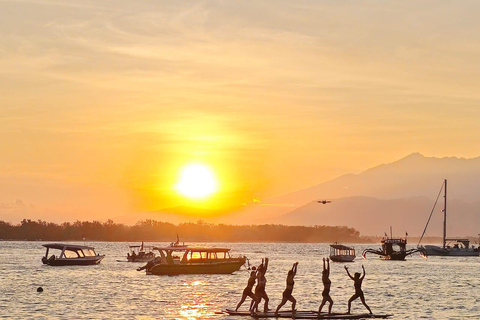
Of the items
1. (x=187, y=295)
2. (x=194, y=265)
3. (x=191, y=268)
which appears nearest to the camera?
(x=187, y=295)

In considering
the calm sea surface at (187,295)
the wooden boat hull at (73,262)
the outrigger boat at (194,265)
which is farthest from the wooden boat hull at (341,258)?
the outrigger boat at (194,265)

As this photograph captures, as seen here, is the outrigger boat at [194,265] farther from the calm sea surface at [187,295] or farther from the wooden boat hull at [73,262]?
the wooden boat hull at [73,262]

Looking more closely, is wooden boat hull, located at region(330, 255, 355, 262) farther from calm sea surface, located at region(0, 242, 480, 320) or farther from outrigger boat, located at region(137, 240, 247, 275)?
outrigger boat, located at region(137, 240, 247, 275)

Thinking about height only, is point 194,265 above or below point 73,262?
below

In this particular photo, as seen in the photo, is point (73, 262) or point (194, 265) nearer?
point (194, 265)

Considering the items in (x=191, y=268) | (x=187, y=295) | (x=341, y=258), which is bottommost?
(x=187, y=295)

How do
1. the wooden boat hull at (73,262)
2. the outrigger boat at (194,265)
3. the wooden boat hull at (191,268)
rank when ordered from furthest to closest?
1. the wooden boat hull at (73,262)
2. the outrigger boat at (194,265)
3. the wooden boat hull at (191,268)

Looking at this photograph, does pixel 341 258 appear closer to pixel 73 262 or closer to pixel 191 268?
pixel 73 262

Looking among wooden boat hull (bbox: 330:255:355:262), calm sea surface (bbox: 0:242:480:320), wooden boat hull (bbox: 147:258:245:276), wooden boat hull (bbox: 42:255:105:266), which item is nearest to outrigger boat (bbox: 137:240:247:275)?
wooden boat hull (bbox: 147:258:245:276)

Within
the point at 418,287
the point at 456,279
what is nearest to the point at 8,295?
the point at 418,287

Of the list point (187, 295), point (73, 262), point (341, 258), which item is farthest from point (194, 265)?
point (341, 258)

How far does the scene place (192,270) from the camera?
104938mm

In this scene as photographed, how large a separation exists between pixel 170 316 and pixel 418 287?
138ft

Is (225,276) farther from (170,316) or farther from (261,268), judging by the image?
(261,268)
